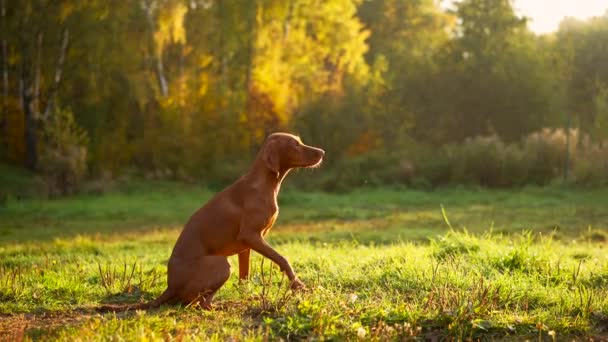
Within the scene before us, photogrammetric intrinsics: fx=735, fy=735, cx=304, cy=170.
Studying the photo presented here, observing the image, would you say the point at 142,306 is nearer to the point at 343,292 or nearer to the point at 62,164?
the point at 343,292

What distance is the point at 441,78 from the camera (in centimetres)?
3238

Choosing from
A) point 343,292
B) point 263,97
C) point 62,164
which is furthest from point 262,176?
point 263,97

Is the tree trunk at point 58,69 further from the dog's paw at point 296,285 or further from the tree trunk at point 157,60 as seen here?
the dog's paw at point 296,285

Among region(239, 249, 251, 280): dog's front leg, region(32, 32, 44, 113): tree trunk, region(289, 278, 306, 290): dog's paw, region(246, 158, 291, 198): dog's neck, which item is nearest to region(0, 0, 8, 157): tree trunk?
region(32, 32, 44, 113): tree trunk

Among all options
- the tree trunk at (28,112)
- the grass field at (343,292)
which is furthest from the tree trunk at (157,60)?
the grass field at (343,292)

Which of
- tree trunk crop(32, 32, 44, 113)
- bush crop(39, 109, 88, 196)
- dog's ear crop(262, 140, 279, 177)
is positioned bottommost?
bush crop(39, 109, 88, 196)

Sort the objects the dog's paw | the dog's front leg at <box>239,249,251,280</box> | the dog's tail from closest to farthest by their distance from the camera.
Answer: the dog's tail → the dog's paw → the dog's front leg at <box>239,249,251,280</box>

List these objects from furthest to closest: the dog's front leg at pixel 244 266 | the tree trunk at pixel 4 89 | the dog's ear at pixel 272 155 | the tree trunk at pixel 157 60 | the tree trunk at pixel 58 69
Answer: the tree trunk at pixel 157 60
the tree trunk at pixel 58 69
the tree trunk at pixel 4 89
the dog's front leg at pixel 244 266
the dog's ear at pixel 272 155

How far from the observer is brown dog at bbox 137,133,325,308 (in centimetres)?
634

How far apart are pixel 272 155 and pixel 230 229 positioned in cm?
79

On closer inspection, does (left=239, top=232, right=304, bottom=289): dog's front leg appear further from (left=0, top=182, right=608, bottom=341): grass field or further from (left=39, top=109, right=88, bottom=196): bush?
(left=39, top=109, right=88, bottom=196): bush

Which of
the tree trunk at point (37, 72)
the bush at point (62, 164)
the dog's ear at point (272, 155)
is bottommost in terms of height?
the bush at point (62, 164)

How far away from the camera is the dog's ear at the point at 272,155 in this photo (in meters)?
6.78

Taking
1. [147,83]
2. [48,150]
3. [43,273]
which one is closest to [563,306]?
[43,273]
